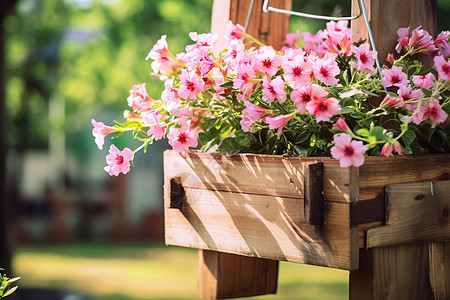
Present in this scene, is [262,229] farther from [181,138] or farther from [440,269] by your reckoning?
[440,269]

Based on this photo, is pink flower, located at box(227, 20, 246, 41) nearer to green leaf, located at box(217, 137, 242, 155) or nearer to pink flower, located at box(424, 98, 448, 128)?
green leaf, located at box(217, 137, 242, 155)

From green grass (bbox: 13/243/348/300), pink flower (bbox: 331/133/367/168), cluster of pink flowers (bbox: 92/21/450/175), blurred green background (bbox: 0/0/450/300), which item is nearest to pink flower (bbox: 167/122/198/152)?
cluster of pink flowers (bbox: 92/21/450/175)

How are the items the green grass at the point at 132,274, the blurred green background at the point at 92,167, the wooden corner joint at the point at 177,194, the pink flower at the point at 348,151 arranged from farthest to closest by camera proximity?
1. the blurred green background at the point at 92,167
2. the green grass at the point at 132,274
3. the wooden corner joint at the point at 177,194
4. the pink flower at the point at 348,151

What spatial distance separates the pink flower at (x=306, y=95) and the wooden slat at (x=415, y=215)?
25cm

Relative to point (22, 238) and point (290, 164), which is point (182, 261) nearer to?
point (22, 238)

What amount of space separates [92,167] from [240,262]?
38.6ft

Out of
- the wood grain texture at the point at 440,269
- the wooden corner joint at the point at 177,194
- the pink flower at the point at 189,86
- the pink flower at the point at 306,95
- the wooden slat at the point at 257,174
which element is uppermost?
the pink flower at the point at 189,86

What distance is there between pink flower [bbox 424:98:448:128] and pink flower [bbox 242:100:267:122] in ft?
1.16

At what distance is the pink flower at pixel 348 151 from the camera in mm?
1239

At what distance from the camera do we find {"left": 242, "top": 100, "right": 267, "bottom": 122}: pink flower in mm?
1417

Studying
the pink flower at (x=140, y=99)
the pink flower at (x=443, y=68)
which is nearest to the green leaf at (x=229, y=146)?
the pink flower at (x=140, y=99)

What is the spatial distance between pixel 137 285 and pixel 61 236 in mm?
3880

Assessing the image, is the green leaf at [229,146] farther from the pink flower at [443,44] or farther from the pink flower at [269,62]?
the pink flower at [443,44]

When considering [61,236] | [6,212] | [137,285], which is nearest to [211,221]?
[6,212]
